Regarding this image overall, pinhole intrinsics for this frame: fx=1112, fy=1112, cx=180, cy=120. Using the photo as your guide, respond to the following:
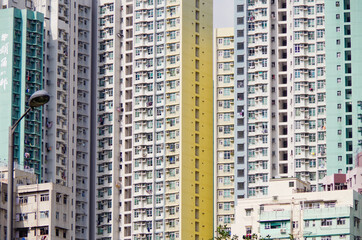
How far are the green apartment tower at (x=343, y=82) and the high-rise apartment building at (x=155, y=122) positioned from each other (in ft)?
63.0

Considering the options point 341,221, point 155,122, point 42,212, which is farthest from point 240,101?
point 42,212

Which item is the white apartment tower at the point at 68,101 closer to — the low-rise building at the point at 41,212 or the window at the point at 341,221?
the low-rise building at the point at 41,212

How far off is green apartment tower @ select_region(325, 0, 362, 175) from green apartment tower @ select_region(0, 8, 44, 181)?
37.7 m

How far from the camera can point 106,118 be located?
156 m

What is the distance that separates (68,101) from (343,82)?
38.3 meters

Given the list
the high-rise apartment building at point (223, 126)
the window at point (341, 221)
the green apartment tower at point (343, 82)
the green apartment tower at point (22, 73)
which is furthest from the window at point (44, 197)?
the green apartment tower at point (343, 82)

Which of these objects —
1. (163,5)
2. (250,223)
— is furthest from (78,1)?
(250,223)

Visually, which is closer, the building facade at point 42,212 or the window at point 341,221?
the building facade at point 42,212

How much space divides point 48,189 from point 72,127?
4578cm

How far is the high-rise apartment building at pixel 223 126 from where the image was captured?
146875 mm

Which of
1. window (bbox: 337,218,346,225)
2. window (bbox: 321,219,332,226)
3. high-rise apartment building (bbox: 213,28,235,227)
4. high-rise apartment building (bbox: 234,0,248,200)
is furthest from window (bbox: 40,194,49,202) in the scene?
high-rise apartment building (bbox: 213,28,235,227)

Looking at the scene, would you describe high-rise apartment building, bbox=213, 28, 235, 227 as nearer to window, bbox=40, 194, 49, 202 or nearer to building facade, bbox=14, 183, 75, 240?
building facade, bbox=14, 183, 75, 240

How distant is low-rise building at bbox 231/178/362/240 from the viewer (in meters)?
118

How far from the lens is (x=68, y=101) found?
154 m
